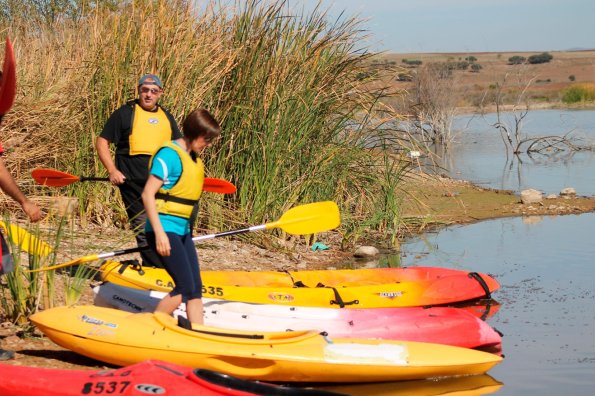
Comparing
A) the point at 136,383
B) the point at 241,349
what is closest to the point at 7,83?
the point at 136,383

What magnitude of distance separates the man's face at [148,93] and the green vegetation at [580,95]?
40022 mm

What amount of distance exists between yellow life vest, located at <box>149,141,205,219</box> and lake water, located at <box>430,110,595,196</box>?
676cm

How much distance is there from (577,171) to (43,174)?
14.0 meters

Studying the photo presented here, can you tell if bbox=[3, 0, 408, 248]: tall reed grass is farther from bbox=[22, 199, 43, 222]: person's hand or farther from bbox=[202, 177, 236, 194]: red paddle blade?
bbox=[22, 199, 43, 222]: person's hand

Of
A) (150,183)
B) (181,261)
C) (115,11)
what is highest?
(115,11)

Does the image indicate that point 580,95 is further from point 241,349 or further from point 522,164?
point 241,349

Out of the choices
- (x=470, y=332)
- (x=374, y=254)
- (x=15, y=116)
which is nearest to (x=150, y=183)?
(x=470, y=332)

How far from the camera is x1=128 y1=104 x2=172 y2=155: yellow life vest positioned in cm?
768

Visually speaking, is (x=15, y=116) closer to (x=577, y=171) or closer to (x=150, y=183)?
(x=150, y=183)

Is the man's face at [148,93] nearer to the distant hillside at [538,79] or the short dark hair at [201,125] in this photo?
the short dark hair at [201,125]

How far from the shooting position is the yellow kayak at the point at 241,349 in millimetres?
5777

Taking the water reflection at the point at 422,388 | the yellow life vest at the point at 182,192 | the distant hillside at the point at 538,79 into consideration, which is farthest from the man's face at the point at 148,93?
the distant hillside at the point at 538,79

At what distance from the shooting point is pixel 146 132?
7.68 m

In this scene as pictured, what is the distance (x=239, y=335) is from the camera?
19.2 ft
